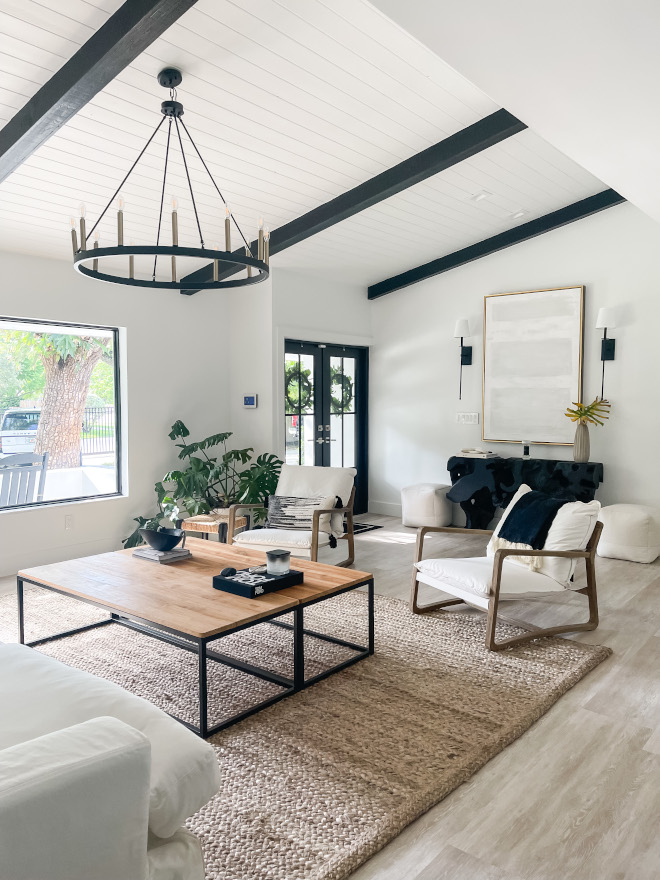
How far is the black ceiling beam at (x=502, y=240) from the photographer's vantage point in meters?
5.69

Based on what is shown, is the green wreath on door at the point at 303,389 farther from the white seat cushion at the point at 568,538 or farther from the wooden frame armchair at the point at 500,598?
the white seat cushion at the point at 568,538

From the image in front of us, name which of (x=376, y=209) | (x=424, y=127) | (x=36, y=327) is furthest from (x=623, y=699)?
(x=36, y=327)

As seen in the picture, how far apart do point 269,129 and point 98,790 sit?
3.65 meters

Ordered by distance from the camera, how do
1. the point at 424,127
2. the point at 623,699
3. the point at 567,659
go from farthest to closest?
the point at 424,127, the point at 567,659, the point at 623,699

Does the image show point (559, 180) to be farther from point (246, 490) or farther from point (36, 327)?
point (36, 327)

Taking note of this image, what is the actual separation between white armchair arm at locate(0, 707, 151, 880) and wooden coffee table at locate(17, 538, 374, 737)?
124cm

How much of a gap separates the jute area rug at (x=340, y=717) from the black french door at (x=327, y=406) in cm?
274

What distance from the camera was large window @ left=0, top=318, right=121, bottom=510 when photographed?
234 inches

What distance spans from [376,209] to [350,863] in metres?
4.62

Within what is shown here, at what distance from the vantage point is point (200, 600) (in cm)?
296

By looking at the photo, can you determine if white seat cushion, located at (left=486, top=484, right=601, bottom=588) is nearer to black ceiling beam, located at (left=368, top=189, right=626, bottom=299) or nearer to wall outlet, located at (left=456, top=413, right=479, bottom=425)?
wall outlet, located at (left=456, top=413, right=479, bottom=425)

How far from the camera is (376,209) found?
5.34 meters

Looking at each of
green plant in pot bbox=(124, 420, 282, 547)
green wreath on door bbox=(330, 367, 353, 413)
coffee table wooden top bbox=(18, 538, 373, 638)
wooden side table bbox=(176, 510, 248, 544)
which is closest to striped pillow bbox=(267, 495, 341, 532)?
wooden side table bbox=(176, 510, 248, 544)

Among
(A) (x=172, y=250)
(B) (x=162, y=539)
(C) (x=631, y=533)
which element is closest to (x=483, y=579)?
(B) (x=162, y=539)
